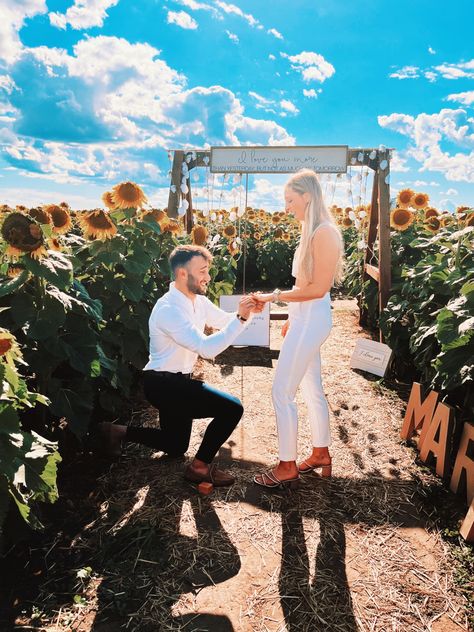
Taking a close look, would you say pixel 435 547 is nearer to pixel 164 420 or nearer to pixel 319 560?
pixel 319 560

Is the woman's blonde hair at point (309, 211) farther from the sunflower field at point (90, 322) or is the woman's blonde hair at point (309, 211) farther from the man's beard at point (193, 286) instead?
the sunflower field at point (90, 322)

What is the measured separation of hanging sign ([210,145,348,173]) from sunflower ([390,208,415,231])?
901mm

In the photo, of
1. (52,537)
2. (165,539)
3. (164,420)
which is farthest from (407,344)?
(52,537)

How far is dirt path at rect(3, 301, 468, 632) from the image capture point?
94.0 inches

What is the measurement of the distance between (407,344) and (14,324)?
170 inches

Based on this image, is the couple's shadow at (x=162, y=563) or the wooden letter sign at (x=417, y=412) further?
the wooden letter sign at (x=417, y=412)

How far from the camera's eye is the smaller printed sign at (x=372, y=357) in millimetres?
5941

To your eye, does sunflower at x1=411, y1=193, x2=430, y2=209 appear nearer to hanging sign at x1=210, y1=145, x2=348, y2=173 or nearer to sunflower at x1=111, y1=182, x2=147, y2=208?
hanging sign at x1=210, y1=145, x2=348, y2=173

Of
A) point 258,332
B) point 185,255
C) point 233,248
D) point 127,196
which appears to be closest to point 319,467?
point 185,255

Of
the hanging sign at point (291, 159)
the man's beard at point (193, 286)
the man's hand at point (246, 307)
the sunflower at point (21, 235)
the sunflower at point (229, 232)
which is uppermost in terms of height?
the hanging sign at point (291, 159)

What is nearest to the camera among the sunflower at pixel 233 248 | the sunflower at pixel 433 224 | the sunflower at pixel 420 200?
the sunflower at pixel 433 224

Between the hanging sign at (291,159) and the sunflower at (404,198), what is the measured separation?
97 cm

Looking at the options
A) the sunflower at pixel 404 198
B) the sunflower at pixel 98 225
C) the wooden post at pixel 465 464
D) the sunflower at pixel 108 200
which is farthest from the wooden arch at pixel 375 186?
the wooden post at pixel 465 464

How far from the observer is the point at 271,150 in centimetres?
671
